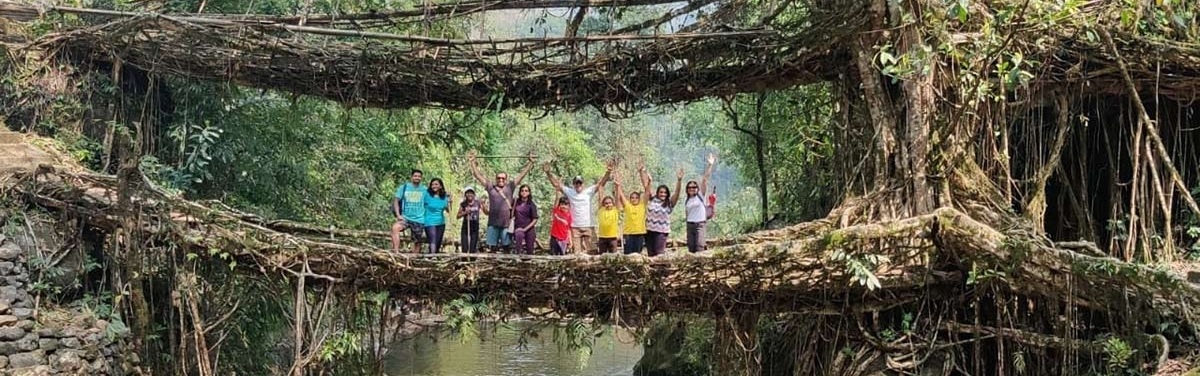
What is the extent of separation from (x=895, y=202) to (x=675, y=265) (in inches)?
60.1

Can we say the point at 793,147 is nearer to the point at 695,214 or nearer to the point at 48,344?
the point at 695,214

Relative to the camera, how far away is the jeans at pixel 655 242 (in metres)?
7.06

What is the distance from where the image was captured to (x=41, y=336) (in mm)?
6531

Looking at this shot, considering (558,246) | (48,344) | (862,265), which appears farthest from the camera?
(558,246)

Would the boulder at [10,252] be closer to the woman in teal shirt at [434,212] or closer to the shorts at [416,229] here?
the shorts at [416,229]

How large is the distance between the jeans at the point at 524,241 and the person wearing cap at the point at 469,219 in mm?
392

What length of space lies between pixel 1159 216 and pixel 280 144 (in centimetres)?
818

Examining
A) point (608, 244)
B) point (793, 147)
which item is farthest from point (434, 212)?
point (793, 147)

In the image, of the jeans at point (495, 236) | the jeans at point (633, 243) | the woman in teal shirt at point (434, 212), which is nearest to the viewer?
the woman in teal shirt at point (434, 212)

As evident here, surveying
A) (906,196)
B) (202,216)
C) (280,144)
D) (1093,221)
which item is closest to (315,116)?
(280,144)

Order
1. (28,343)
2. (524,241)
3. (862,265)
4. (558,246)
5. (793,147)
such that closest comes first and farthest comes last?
(862,265)
(28,343)
(524,241)
(558,246)
(793,147)

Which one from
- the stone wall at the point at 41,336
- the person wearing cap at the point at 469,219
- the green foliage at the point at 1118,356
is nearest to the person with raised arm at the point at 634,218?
the person wearing cap at the point at 469,219

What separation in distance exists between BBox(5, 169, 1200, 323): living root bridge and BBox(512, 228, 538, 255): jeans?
0.82 metres

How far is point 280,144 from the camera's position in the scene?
9.70 metres
